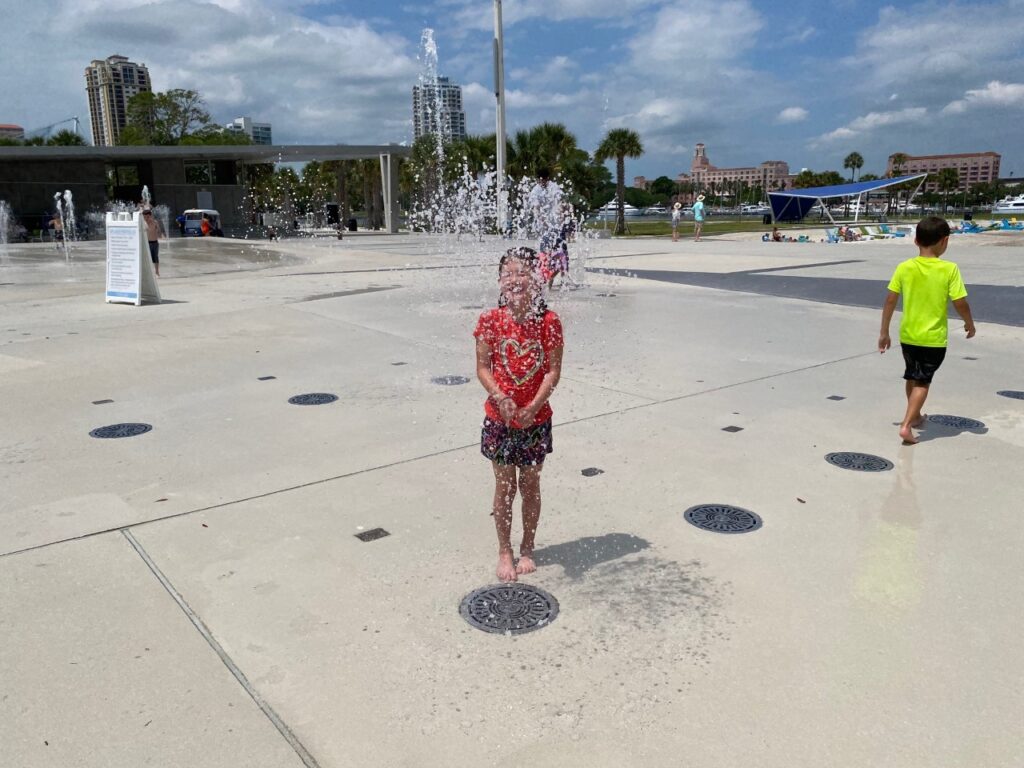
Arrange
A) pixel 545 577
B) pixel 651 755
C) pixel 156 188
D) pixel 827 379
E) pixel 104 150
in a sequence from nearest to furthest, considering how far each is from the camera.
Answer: pixel 651 755 → pixel 545 577 → pixel 827 379 → pixel 104 150 → pixel 156 188

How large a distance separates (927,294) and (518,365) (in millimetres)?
3428

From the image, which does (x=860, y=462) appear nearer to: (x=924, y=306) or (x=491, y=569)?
(x=924, y=306)

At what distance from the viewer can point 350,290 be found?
14.4 meters

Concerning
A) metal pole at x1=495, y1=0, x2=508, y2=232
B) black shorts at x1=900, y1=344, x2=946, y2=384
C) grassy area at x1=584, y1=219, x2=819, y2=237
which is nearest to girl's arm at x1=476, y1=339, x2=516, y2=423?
black shorts at x1=900, y1=344, x2=946, y2=384

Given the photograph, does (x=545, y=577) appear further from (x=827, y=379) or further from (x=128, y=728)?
(x=827, y=379)

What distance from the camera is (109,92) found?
13350 centimetres

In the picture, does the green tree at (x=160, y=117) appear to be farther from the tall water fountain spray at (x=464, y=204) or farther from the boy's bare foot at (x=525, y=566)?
the boy's bare foot at (x=525, y=566)

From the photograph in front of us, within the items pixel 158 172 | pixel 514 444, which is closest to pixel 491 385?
pixel 514 444

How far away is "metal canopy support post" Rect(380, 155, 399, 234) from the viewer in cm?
4922

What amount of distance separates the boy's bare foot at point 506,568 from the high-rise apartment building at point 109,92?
5895 inches

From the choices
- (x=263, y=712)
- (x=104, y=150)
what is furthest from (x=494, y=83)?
(x=104, y=150)

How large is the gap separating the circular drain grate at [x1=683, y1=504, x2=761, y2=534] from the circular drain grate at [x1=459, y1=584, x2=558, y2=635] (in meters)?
1.09

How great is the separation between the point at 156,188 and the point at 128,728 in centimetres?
5631

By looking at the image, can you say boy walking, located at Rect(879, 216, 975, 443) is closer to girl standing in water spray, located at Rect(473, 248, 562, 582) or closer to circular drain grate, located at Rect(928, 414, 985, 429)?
circular drain grate, located at Rect(928, 414, 985, 429)
